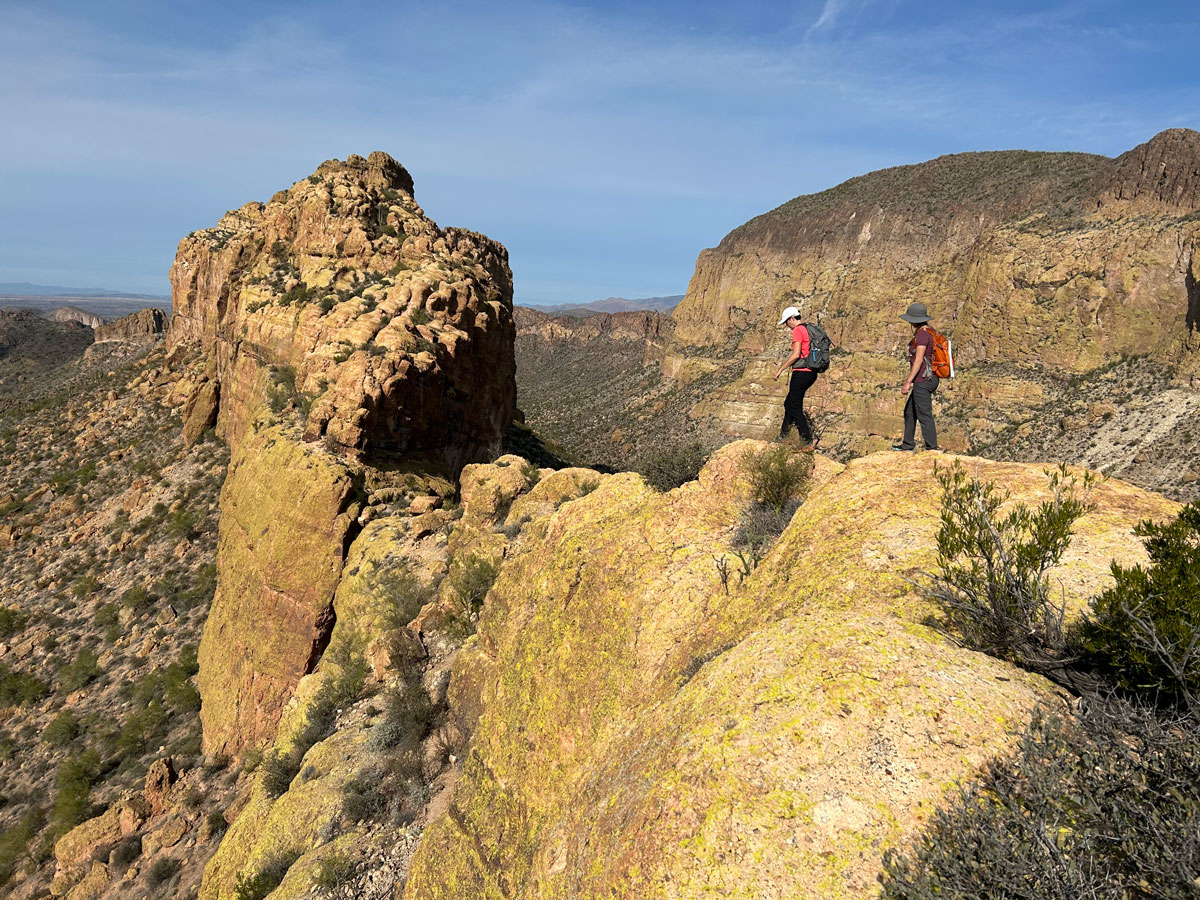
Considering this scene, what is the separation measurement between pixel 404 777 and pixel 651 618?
17.4 feet

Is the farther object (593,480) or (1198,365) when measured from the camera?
(1198,365)

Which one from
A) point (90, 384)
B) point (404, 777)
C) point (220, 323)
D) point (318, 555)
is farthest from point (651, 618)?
point (90, 384)

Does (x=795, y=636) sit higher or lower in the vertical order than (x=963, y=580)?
lower

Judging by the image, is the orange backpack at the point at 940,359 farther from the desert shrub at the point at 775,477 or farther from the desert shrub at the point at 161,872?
the desert shrub at the point at 161,872

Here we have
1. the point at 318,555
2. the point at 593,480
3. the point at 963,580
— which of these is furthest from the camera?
the point at 318,555

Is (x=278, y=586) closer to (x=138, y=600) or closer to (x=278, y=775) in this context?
(x=278, y=775)

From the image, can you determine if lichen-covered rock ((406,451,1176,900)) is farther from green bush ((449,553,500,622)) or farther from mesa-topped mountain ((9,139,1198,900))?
green bush ((449,553,500,622))

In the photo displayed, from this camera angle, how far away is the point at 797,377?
9797mm

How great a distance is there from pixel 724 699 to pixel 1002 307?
78052mm

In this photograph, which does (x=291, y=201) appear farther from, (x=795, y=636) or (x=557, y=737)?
(x=795, y=636)

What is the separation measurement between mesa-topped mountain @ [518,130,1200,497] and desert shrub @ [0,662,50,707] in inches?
1771

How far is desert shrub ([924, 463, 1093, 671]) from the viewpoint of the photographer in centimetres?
387

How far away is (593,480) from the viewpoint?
41.0ft

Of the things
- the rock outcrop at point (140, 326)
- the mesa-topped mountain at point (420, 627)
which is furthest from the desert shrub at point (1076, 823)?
the rock outcrop at point (140, 326)
